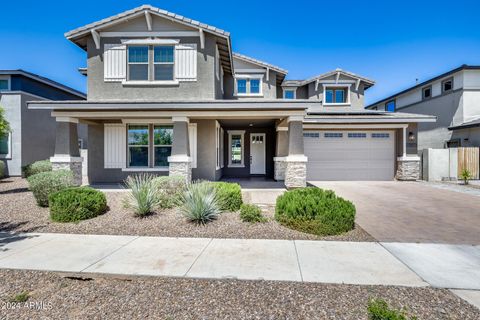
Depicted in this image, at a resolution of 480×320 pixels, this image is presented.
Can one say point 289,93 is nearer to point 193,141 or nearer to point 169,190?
point 193,141

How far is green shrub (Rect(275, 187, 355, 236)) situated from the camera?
19.2 feet

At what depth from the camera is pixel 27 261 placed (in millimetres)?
4449

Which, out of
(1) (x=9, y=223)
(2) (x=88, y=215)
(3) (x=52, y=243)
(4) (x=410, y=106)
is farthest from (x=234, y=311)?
(4) (x=410, y=106)

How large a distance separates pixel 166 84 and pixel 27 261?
898 centimetres

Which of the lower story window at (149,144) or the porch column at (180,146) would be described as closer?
the porch column at (180,146)

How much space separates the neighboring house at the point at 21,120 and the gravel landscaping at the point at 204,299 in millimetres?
15978

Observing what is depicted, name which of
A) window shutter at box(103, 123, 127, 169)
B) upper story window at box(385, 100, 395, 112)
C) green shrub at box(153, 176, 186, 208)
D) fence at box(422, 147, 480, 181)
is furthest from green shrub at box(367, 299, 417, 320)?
upper story window at box(385, 100, 395, 112)

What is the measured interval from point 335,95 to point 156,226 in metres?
17.3

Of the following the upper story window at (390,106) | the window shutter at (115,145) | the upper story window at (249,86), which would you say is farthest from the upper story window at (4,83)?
the upper story window at (390,106)

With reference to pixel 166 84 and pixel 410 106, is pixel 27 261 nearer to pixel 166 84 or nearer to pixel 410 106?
pixel 166 84

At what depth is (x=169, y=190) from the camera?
8.35 m

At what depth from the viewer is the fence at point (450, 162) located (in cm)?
1495

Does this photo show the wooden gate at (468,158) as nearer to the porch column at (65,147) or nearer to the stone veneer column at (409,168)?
the stone veneer column at (409,168)

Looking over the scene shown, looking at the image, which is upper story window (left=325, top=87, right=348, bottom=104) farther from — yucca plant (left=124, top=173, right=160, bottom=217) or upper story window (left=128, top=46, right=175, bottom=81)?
yucca plant (left=124, top=173, right=160, bottom=217)
